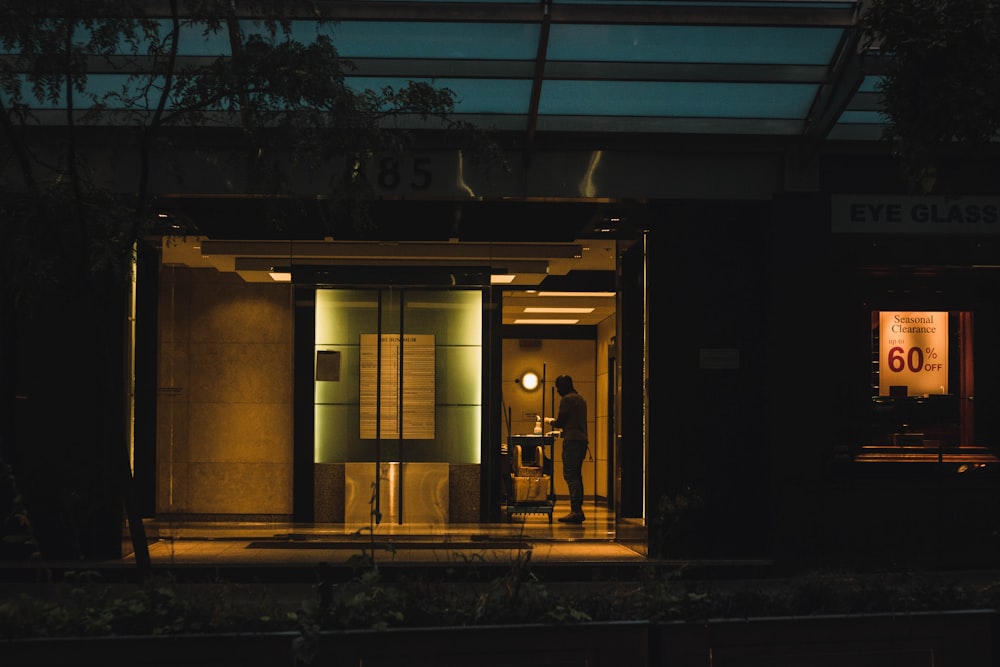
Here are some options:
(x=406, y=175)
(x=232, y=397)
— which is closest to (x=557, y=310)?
(x=232, y=397)

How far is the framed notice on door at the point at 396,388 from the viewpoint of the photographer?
13875 mm

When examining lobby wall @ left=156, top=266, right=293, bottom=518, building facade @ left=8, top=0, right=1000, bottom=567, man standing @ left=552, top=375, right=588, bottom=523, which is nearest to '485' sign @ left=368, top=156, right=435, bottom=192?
building facade @ left=8, top=0, right=1000, bottom=567

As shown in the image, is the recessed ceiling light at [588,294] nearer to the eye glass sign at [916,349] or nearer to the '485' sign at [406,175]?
the eye glass sign at [916,349]

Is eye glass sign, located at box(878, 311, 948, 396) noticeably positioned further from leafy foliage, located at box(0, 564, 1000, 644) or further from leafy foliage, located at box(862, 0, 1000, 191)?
leafy foliage, located at box(0, 564, 1000, 644)

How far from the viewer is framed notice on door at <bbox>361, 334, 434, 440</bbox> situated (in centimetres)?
1388

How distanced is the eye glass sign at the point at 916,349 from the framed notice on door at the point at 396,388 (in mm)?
4509

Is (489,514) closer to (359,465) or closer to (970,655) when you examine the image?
(359,465)

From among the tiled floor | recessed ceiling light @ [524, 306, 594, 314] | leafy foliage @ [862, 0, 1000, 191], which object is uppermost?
leafy foliage @ [862, 0, 1000, 191]

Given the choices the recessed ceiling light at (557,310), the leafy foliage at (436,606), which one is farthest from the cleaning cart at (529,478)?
the leafy foliage at (436,606)

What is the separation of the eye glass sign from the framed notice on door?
451 cm

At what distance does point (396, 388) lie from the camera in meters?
13.9

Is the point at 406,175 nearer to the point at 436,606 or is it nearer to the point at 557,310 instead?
the point at 436,606

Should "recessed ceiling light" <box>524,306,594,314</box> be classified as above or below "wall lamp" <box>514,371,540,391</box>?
above

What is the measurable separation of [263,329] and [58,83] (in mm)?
7564
